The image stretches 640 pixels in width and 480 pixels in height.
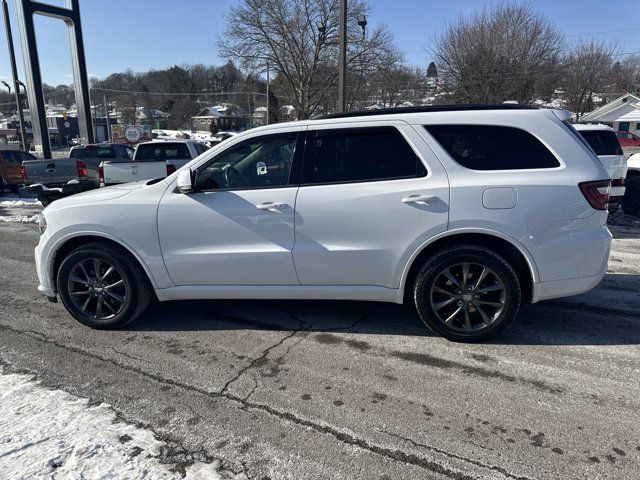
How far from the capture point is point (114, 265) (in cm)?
398

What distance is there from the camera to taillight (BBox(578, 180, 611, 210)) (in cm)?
337

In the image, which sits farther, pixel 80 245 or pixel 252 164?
pixel 80 245

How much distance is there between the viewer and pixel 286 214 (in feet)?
12.0

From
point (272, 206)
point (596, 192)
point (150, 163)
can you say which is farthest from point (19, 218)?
point (596, 192)

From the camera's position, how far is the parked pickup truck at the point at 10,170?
49.2ft

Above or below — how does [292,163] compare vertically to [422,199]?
above

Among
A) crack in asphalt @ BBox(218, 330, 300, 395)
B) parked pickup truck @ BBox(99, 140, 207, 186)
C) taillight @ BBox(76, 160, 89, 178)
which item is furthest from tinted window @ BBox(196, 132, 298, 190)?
taillight @ BBox(76, 160, 89, 178)

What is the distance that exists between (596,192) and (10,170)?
56.7ft

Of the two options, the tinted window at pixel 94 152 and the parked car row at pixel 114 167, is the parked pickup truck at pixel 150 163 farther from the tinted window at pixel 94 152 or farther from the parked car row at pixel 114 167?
the tinted window at pixel 94 152

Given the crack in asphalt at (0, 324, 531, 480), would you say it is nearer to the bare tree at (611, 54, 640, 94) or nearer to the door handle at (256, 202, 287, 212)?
the door handle at (256, 202, 287, 212)

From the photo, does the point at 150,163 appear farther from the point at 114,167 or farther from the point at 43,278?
the point at 43,278

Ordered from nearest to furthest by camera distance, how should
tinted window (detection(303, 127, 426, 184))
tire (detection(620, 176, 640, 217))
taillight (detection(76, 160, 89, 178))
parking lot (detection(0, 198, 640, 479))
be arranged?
parking lot (detection(0, 198, 640, 479)), tinted window (detection(303, 127, 426, 184)), tire (detection(620, 176, 640, 217)), taillight (detection(76, 160, 89, 178))

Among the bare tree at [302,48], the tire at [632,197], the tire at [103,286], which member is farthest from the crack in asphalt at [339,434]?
the bare tree at [302,48]

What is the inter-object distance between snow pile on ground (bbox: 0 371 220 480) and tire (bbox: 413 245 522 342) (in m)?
2.09
